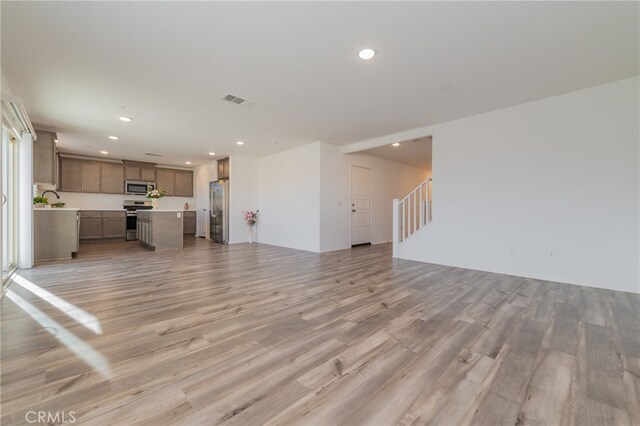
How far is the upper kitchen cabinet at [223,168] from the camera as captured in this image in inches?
306

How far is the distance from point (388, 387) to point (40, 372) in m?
2.09

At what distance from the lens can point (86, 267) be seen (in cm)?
443

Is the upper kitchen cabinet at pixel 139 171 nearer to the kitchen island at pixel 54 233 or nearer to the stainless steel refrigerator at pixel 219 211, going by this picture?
the stainless steel refrigerator at pixel 219 211

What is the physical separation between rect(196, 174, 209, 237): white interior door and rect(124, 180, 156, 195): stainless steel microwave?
56.9 inches

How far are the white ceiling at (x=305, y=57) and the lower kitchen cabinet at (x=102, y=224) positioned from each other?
13.0 feet

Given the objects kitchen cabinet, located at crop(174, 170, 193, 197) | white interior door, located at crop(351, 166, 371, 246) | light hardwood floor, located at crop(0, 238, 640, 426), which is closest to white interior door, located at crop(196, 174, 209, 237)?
kitchen cabinet, located at crop(174, 170, 193, 197)

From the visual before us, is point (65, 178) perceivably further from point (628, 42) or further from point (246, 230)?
point (628, 42)

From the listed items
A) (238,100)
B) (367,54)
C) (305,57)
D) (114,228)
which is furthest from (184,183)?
(367,54)

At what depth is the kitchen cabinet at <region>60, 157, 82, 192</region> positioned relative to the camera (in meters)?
7.45

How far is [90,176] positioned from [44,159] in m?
3.20

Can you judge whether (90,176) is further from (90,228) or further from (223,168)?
(223,168)

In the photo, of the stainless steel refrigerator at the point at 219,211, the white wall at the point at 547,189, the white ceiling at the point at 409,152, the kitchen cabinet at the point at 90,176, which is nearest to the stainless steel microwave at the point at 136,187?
the kitchen cabinet at the point at 90,176

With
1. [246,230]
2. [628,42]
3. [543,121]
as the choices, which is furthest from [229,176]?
[628,42]

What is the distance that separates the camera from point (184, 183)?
9.62 metres
